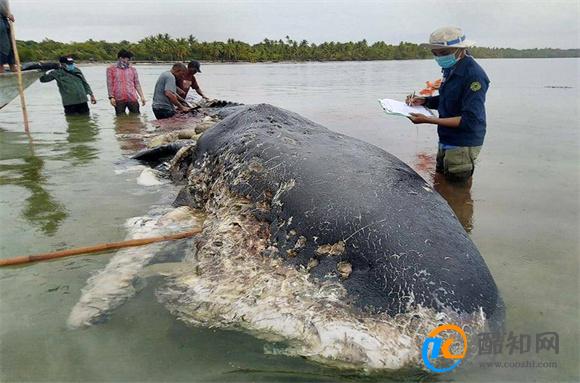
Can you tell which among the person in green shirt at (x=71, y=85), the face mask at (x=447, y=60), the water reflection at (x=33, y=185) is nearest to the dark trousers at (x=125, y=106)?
the person in green shirt at (x=71, y=85)

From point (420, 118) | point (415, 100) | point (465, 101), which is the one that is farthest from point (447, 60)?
point (415, 100)

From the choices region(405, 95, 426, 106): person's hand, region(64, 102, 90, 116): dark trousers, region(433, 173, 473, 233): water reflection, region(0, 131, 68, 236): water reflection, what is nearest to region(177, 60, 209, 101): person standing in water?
region(64, 102, 90, 116): dark trousers

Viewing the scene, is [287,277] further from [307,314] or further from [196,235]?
[196,235]

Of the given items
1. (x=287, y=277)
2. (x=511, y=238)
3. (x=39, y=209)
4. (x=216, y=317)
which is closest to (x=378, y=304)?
(x=287, y=277)

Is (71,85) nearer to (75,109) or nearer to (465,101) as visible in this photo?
(75,109)

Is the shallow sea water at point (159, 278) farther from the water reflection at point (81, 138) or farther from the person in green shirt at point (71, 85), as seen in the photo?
the person in green shirt at point (71, 85)

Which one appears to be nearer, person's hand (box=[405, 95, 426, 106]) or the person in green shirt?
person's hand (box=[405, 95, 426, 106])

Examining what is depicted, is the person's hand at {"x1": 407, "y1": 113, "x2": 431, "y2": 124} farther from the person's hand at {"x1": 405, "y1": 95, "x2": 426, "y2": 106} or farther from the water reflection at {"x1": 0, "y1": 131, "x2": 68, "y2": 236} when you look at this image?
the water reflection at {"x1": 0, "y1": 131, "x2": 68, "y2": 236}

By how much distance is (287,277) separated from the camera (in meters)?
3.52

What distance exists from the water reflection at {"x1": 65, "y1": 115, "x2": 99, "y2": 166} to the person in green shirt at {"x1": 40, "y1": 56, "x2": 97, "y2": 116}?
33 cm

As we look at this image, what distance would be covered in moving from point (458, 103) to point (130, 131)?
9.68 m

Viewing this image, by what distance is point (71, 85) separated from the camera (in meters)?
15.2

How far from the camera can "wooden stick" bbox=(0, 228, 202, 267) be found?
4488 mm

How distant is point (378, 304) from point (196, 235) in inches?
91.5
